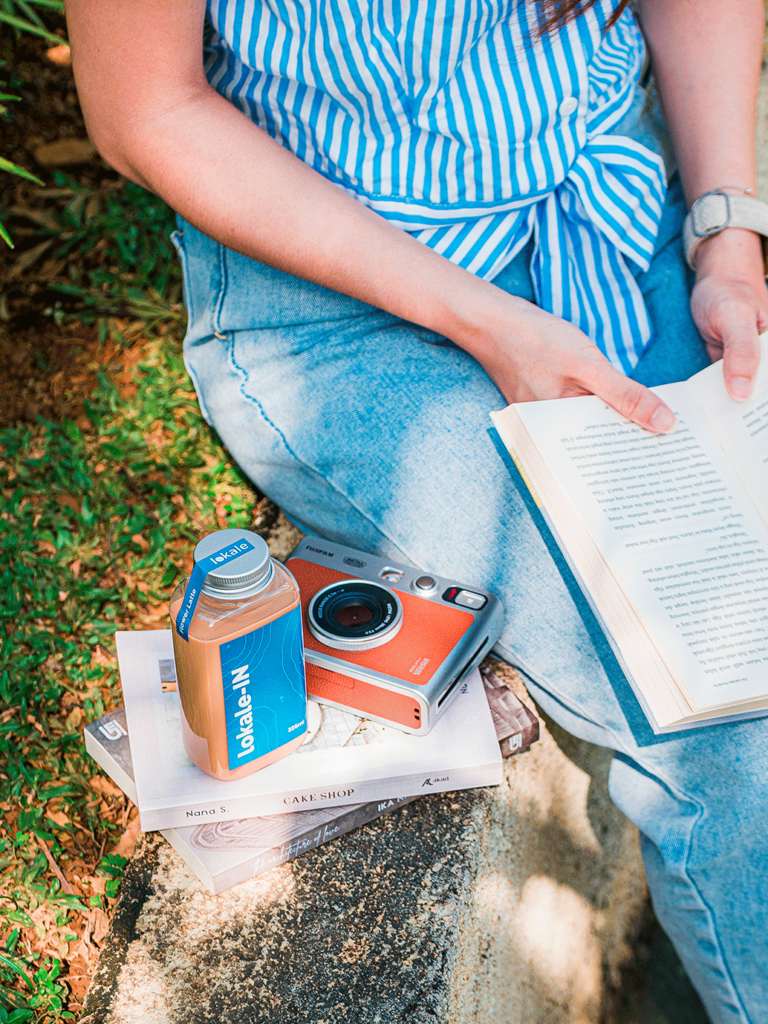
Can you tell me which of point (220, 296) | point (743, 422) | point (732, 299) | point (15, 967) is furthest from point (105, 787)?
point (732, 299)

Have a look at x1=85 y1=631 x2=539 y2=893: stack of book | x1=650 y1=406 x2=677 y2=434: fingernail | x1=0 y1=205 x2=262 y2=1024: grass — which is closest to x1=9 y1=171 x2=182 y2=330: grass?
x1=0 y1=205 x2=262 y2=1024: grass

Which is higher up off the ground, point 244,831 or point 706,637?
point 706,637

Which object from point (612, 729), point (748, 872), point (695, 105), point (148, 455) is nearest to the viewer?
point (748, 872)

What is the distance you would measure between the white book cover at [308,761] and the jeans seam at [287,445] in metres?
0.27

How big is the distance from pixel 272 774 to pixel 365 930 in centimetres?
21

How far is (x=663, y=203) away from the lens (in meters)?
1.40

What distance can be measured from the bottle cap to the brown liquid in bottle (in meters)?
0.02

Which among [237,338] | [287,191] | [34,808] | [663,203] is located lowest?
[34,808]

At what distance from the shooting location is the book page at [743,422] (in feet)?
3.51

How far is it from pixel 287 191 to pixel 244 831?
2.75 ft

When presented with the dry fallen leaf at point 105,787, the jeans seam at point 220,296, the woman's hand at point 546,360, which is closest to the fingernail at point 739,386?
the woman's hand at point 546,360

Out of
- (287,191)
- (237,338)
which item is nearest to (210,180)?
(287,191)

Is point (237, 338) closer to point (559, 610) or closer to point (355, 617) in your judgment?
point (355, 617)

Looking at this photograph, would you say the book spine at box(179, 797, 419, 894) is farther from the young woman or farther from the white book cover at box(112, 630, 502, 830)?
the young woman
